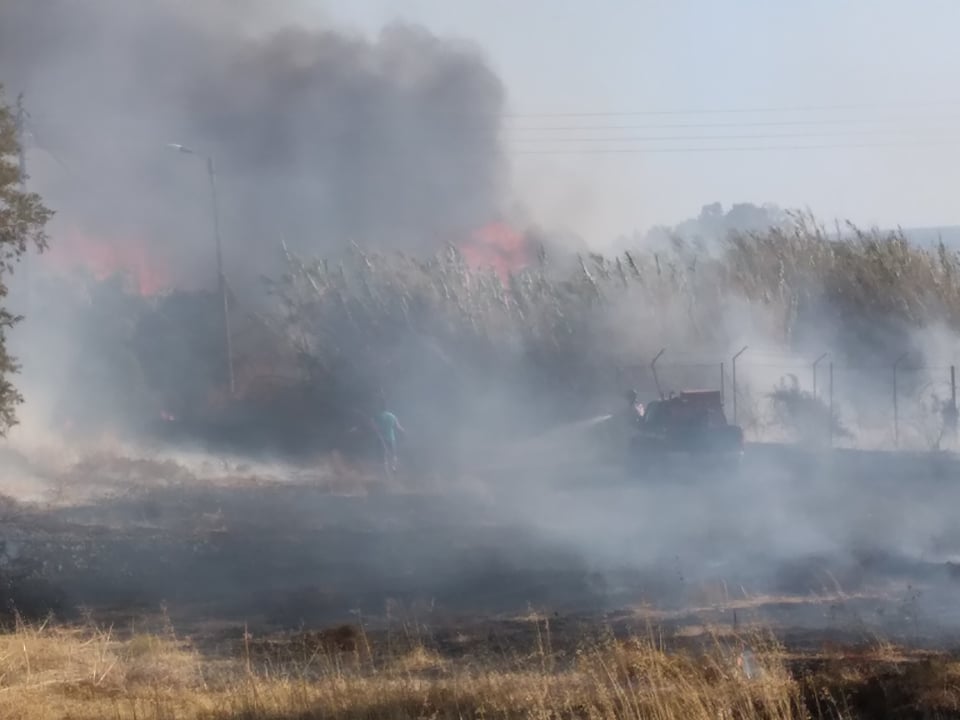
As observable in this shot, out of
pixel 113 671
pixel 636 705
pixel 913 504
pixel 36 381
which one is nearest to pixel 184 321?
pixel 36 381

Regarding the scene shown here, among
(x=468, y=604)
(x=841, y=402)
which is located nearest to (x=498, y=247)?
(x=841, y=402)

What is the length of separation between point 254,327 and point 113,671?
24443mm

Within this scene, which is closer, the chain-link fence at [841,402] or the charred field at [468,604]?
the charred field at [468,604]

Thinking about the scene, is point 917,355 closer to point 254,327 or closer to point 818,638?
point 818,638

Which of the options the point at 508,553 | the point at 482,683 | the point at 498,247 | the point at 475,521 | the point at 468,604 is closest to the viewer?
the point at 482,683

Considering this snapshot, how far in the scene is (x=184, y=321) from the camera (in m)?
35.4

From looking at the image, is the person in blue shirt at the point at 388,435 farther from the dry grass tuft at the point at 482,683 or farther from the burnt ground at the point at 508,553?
the dry grass tuft at the point at 482,683

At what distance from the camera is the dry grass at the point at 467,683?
25.1 ft

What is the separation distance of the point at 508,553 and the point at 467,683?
700 cm

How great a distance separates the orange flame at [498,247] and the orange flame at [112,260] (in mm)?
9440

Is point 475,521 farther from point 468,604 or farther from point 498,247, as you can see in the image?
point 498,247

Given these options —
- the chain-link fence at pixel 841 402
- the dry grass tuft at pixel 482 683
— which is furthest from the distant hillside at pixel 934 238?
the dry grass tuft at pixel 482 683

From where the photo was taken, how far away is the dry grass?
25.1 feet

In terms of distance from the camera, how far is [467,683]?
876 centimetres
